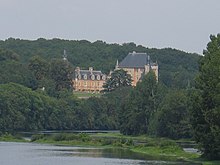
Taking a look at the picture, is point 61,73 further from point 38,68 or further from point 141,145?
point 141,145

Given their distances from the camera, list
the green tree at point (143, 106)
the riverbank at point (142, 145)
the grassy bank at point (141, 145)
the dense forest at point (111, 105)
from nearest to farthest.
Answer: the dense forest at point (111, 105), the riverbank at point (142, 145), the grassy bank at point (141, 145), the green tree at point (143, 106)

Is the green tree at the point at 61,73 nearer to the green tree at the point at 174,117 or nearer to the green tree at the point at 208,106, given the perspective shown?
the green tree at the point at 174,117

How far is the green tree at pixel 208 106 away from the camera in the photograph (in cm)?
6125

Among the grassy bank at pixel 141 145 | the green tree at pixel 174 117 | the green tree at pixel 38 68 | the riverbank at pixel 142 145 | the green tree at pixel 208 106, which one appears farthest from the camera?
the green tree at pixel 38 68

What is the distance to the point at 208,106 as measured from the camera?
6297 centimetres

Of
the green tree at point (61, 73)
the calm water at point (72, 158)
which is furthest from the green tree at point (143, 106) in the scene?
the green tree at point (61, 73)

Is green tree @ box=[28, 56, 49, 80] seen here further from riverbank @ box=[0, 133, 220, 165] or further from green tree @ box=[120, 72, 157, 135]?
riverbank @ box=[0, 133, 220, 165]

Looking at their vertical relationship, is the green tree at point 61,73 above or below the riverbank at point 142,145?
above

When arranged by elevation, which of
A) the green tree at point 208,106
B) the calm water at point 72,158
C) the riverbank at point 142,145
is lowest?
the calm water at point 72,158

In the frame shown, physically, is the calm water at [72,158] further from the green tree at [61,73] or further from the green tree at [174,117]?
the green tree at [61,73]

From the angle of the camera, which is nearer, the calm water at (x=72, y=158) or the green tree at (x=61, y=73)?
the calm water at (x=72, y=158)

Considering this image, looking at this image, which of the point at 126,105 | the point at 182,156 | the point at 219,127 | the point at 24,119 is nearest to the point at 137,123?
the point at 126,105

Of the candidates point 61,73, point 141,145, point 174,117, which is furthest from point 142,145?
point 61,73

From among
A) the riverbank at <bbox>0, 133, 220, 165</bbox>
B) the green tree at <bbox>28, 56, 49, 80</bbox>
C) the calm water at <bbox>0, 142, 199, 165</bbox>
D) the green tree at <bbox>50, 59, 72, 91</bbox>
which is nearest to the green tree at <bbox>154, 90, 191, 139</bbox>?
the riverbank at <bbox>0, 133, 220, 165</bbox>
